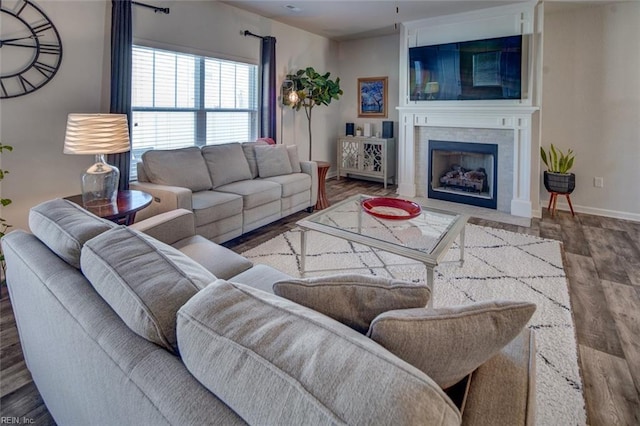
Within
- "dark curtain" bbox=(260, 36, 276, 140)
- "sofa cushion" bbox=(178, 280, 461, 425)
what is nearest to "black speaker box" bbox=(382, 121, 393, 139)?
"dark curtain" bbox=(260, 36, 276, 140)

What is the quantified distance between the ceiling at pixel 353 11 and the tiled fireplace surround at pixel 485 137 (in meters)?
1.21

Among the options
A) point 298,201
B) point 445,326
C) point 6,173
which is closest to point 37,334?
point 445,326

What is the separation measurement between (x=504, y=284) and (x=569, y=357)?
2.77ft

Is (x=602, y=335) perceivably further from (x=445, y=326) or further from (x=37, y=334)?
(x=37, y=334)

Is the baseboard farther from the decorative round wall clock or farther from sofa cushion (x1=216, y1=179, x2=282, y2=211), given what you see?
the decorative round wall clock

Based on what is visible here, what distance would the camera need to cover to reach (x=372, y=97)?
21.4 feet

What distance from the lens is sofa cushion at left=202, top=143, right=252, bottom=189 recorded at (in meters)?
3.80

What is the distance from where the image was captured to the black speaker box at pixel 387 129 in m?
6.20

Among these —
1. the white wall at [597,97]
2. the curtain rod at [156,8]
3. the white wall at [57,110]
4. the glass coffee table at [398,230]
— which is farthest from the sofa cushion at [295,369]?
the white wall at [597,97]

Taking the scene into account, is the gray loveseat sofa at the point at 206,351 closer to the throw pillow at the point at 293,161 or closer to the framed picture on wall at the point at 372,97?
the throw pillow at the point at 293,161

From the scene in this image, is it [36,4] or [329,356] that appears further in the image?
[36,4]

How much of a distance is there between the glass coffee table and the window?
227 cm

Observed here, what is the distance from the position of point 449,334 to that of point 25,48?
3546 millimetres

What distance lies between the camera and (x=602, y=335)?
2127mm
